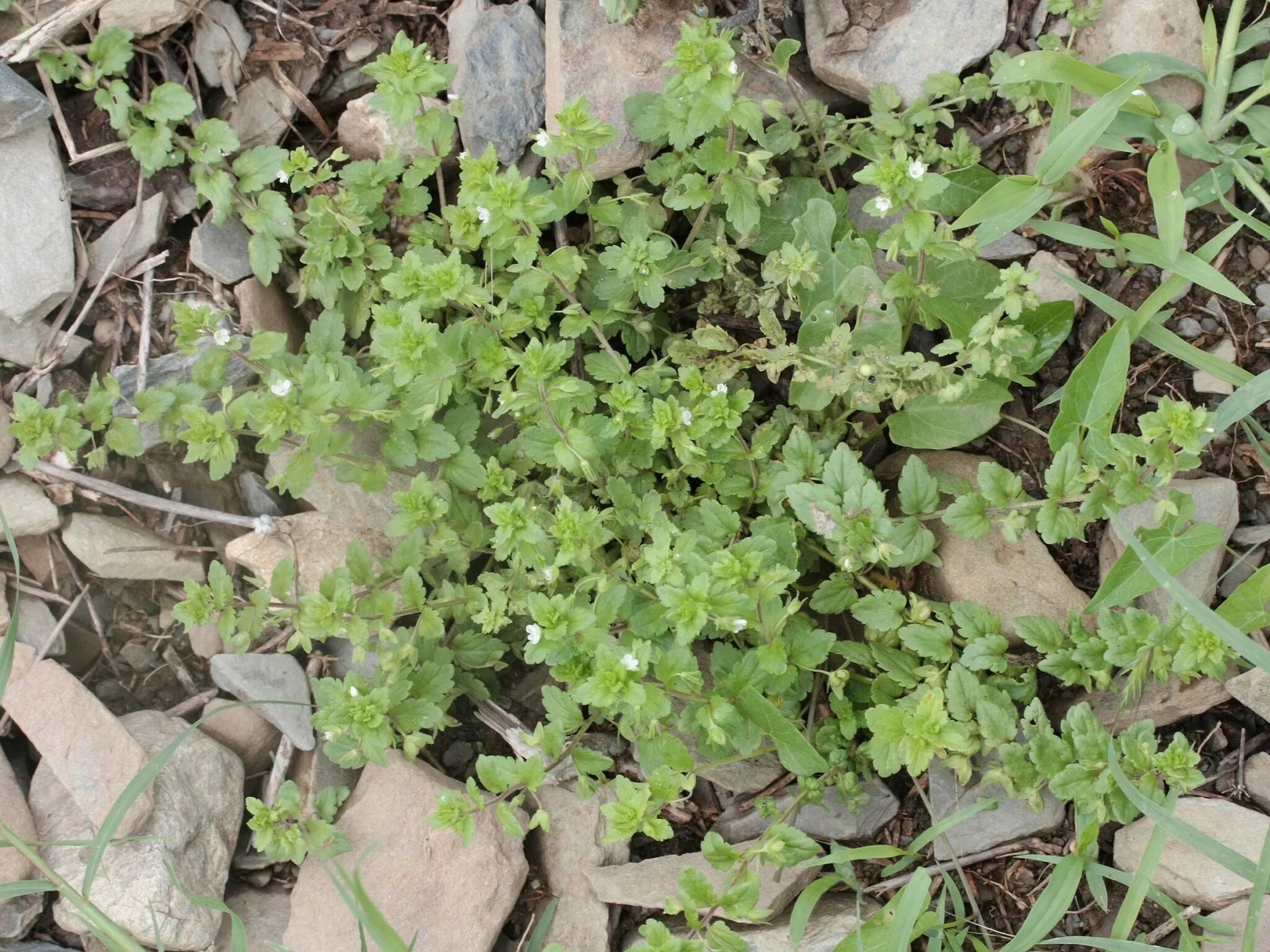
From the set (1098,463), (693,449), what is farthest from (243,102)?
(1098,463)

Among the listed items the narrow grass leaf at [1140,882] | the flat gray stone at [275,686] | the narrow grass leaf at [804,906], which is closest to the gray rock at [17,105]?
the flat gray stone at [275,686]

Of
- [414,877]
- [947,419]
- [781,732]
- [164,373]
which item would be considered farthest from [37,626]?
[947,419]

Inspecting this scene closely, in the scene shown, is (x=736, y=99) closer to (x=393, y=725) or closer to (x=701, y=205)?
(x=701, y=205)

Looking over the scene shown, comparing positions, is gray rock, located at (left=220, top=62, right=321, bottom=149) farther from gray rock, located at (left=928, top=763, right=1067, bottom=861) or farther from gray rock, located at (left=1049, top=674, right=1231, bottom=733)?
gray rock, located at (left=1049, top=674, right=1231, bottom=733)

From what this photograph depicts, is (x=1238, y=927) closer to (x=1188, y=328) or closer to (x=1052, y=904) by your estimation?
(x=1052, y=904)

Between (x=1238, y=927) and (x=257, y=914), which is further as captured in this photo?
(x=257, y=914)

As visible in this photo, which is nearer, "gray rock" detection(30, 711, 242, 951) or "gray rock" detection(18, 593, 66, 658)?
"gray rock" detection(30, 711, 242, 951)

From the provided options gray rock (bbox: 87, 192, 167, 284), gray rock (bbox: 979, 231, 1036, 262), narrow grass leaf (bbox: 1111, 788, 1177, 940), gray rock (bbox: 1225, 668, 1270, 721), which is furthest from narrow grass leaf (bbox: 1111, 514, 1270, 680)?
gray rock (bbox: 87, 192, 167, 284)
